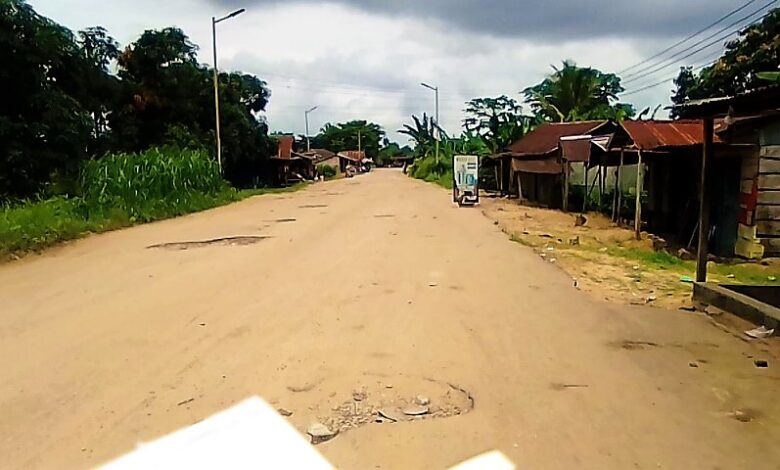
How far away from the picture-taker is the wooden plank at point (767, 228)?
11.1 metres

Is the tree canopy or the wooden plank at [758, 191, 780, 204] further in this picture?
the tree canopy

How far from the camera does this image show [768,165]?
1102 cm

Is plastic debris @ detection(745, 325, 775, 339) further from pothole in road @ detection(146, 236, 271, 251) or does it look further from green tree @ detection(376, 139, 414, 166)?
green tree @ detection(376, 139, 414, 166)

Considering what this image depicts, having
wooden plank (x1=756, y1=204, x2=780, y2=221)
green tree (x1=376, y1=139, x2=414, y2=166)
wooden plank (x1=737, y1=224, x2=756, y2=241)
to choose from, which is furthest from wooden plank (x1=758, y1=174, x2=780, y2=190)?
green tree (x1=376, y1=139, x2=414, y2=166)

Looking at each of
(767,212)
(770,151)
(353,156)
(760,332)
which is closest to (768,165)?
(770,151)

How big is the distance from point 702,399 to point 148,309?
561 centimetres

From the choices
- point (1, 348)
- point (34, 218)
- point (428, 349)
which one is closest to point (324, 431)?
point (428, 349)

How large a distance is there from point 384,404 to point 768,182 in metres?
9.15

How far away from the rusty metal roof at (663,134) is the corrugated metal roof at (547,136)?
7570mm

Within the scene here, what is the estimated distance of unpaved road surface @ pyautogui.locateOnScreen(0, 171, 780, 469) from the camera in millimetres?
3994

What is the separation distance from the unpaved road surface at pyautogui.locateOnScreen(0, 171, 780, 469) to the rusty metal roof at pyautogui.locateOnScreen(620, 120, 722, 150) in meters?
5.01

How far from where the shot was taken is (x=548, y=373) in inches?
207

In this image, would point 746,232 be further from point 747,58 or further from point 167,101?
point 167,101

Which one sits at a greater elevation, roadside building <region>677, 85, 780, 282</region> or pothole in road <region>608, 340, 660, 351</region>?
roadside building <region>677, 85, 780, 282</region>
